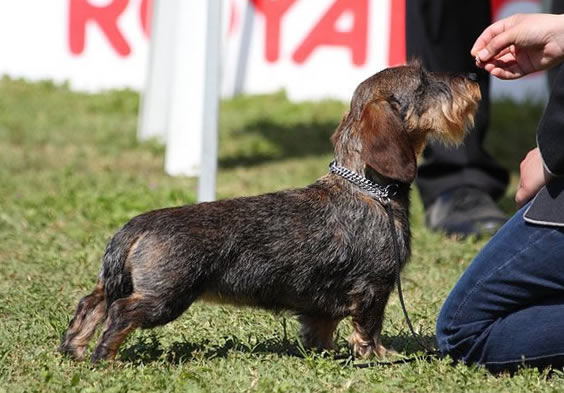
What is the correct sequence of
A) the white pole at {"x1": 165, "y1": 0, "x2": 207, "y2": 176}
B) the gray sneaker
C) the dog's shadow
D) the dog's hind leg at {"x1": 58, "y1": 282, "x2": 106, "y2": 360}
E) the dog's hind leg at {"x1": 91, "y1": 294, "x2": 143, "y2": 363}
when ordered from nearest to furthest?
the dog's hind leg at {"x1": 91, "y1": 294, "x2": 143, "y2": 363}, the dog's hind leg at {"x1": 58, "y1": 282, "x2": 106, "y2": 360}, the dog's shadow, the gray sneaker, the white pole at {"x1": 165, "y1": 0, "x2": 207, "y2": 176}

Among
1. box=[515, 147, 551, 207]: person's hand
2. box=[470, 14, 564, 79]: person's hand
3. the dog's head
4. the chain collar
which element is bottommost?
the chain collar

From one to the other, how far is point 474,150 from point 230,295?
3476mm

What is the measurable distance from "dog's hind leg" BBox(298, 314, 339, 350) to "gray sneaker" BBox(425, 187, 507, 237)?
254 cm

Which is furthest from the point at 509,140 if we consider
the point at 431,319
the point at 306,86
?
the point at 431,319

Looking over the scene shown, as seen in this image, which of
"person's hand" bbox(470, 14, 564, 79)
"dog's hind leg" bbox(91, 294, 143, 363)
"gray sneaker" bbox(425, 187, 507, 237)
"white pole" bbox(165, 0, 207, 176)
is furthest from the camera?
"white pole" bbox(165, 0, 207, 176)

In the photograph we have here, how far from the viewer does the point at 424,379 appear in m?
4.01

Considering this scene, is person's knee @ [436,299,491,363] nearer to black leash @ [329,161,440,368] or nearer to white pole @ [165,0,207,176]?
black leash @ [329,161,440,368]

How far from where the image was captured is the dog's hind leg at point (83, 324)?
416 cm

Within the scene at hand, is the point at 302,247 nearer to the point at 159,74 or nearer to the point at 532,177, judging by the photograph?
the point at 532,177

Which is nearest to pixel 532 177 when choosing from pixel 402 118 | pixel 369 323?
pixel 402 118

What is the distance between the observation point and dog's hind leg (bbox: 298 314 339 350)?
14.6 ft

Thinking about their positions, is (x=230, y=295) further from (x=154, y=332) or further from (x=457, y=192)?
(x=457, y=192)

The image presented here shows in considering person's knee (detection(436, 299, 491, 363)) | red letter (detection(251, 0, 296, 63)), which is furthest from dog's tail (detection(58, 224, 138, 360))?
red letter (detection(251, 0, 296, 63))

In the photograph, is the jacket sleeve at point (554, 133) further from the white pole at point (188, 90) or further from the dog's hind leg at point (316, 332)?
the white pole at point (188, 90)
